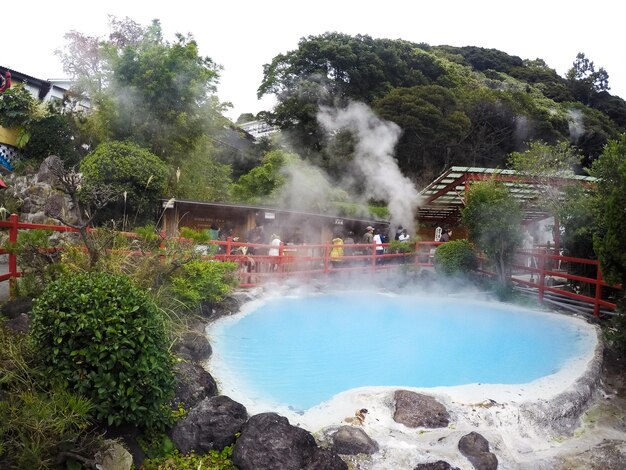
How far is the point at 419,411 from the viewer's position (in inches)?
180

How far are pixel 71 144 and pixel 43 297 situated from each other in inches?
589

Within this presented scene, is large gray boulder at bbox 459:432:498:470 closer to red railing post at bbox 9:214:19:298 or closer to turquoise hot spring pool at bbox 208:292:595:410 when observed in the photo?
turquoise hot spring pool at bbox 208:292:595:410

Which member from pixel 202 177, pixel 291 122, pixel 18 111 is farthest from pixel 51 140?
pixel 291 122

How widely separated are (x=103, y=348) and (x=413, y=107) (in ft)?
75.9

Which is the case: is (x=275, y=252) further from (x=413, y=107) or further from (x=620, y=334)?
(x=413, y=107)

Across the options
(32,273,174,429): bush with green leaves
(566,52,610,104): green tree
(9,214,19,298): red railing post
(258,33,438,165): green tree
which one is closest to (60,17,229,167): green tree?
(9,214,19,298): red railing post

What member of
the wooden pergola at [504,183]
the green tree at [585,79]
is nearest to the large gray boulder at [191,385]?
the wooden pergola at [504,183]

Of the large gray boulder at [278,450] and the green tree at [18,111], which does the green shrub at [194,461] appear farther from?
the green tree at [18,111]

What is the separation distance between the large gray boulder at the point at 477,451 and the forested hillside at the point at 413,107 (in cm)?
1996

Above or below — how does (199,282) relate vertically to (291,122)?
below

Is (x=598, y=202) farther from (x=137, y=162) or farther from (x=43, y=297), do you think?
(x=137, y=162)

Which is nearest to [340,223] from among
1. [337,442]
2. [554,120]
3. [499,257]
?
[499,257]

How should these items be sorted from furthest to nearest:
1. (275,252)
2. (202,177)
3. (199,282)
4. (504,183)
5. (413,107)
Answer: (413,107)
(202,177)
(504,183)
(275,252)
(199,282)

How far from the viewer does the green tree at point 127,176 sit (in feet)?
40.4
